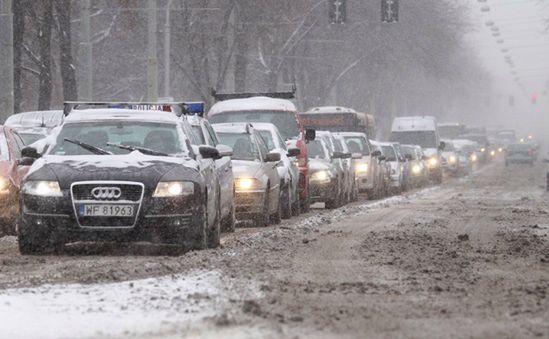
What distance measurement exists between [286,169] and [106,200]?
9.45 m

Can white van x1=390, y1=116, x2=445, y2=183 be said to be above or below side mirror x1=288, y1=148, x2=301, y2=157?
below

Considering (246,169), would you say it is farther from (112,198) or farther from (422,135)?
(422,135)

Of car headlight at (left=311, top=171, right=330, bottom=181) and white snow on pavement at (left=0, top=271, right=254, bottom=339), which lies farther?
car headlight at (left=311, top=171, right=330, bottom=181)

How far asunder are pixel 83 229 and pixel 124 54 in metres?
47.5

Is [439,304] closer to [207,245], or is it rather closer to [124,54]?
[207,245]

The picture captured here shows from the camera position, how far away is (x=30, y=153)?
15539mm

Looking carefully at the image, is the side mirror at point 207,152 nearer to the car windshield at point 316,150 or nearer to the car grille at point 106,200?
the car grille at point 106,200

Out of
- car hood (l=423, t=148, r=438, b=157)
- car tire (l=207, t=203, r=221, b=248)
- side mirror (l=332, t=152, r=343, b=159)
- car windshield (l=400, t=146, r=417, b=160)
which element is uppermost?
side mirror (l=332, t=152, r=343, b=159)

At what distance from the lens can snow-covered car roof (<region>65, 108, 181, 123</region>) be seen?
53.6ft

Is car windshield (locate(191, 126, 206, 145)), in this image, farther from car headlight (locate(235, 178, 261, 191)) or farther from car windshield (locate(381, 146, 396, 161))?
car windshield (locate(381, 146, 396, 161))

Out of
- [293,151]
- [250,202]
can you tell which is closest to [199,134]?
[250,202]

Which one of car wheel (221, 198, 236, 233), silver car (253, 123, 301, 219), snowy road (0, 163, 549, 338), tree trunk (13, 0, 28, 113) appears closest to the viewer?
snowy road (0, 163, 549, 338)

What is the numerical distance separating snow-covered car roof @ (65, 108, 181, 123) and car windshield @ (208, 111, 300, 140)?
37.3 ft

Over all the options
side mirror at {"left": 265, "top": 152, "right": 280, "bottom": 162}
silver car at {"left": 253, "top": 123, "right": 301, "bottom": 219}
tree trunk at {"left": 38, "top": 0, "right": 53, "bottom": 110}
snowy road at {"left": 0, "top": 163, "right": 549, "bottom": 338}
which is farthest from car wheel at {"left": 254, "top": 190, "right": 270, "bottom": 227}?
tree trunk at {"left": 38, "top": 0, "right": 53, "bottom": 110}
